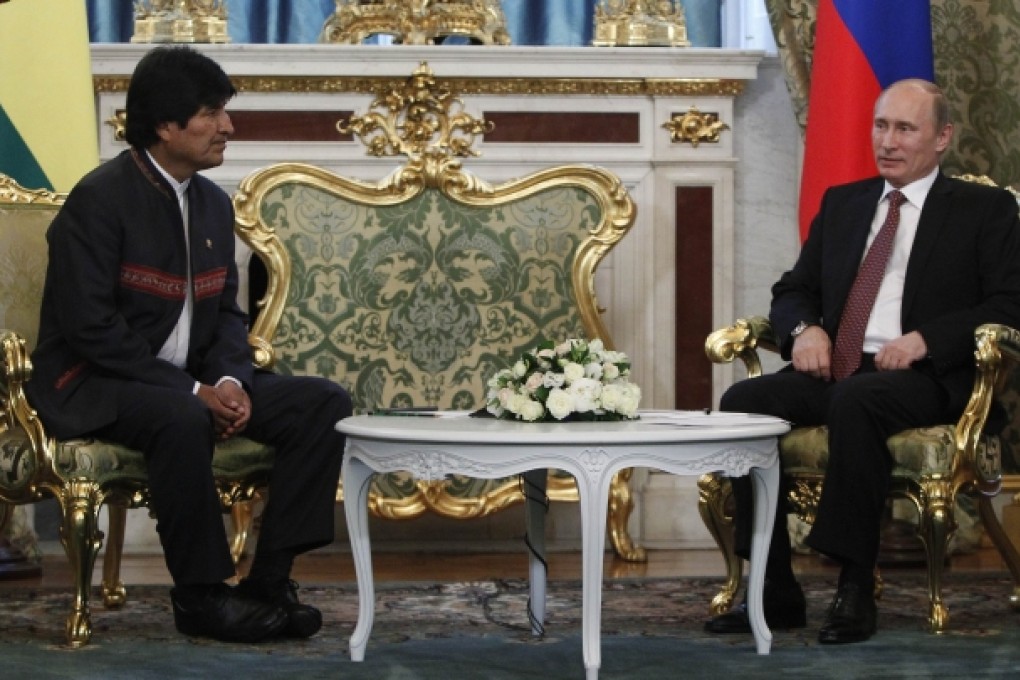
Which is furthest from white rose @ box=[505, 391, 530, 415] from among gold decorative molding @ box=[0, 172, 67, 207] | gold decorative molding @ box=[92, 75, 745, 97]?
gold decorative molding @ box=[92, 75, 745, 97]

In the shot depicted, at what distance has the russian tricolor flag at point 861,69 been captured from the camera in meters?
4.60

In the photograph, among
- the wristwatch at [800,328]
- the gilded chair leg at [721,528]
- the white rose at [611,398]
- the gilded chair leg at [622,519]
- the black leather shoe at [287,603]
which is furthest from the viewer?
the gilded chair leg at [622,519]

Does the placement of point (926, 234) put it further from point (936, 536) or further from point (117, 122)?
point (117, 122)

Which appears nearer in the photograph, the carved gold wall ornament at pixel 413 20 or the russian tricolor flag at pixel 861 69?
the russian tricolor flag at pixel 861 69

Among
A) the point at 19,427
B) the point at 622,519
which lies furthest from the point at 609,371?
the point at 622,519

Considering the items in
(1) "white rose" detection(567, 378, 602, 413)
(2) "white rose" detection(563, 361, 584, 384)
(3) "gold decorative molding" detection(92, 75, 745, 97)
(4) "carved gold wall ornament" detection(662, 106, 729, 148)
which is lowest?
(1) "white rose" detection(567, 378, 602, 413)

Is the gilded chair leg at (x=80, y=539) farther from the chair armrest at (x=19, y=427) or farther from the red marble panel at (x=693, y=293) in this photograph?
the red marble panel at (x=693, y=293)

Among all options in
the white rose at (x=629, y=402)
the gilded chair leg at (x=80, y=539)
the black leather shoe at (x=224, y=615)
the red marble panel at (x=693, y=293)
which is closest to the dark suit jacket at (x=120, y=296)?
the gilded chair leg at (x=80, y=539)

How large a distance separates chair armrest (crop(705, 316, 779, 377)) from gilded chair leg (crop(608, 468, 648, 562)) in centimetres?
88

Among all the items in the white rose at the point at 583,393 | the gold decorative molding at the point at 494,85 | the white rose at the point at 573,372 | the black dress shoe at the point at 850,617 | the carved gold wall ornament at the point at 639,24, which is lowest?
the black dress shoe at the point at 850,617

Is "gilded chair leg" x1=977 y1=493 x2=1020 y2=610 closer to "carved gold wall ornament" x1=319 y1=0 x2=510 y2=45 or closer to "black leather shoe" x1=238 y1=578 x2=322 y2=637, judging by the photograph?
"black leather shoe" x1=238 y1=578 x2=322 y2=637

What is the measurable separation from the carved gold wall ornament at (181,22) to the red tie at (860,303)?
6.95 ft

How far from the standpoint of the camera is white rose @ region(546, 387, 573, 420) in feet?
10.5

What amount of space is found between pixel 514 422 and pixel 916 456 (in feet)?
2.79
